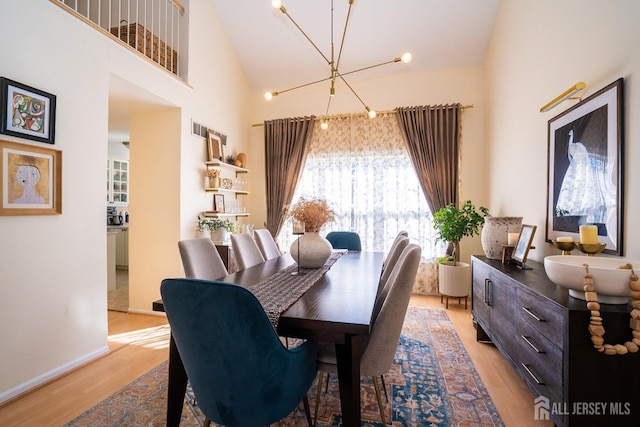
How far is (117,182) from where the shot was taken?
18.6ft

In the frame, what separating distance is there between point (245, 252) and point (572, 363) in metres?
2.20

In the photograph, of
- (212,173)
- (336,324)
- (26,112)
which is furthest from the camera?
(212,173)

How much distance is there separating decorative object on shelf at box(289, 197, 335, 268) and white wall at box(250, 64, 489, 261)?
2.73m

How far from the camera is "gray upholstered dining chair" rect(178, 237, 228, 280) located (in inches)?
74.0

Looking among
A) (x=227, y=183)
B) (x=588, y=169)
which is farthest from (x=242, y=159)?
(x=588, y=169)

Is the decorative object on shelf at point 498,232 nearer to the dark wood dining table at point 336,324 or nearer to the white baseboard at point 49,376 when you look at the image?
the dark wood dining table at point 336,324

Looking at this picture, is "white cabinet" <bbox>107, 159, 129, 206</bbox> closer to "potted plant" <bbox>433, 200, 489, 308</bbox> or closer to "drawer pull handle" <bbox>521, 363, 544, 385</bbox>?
"potted plant" <bbox>433, 200, 489, 308</bbox>

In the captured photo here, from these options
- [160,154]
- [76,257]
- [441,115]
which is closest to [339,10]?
[441,115]

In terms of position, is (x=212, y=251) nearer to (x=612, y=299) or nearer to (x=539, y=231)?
(x=612, y=299)

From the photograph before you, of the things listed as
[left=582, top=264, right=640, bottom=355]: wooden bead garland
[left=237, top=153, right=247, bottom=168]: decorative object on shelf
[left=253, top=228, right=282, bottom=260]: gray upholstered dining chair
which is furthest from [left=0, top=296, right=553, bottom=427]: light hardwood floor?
[left=237, top=153, right=247, bottom=168]: decorative object on shelf

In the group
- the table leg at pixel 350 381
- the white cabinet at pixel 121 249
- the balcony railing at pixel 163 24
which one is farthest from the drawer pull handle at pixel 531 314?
the white cabinet at pixel 121 249

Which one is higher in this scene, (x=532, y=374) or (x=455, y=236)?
(x=455, y=236)

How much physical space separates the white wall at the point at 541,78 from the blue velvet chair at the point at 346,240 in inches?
67.8

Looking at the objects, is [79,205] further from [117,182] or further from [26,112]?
[117,182]
